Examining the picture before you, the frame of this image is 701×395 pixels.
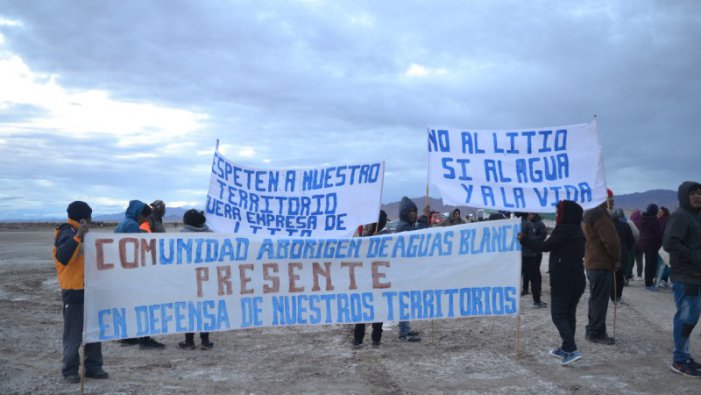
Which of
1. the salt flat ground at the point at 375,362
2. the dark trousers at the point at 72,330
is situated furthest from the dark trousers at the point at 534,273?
the dark trousers at the point at 72,330

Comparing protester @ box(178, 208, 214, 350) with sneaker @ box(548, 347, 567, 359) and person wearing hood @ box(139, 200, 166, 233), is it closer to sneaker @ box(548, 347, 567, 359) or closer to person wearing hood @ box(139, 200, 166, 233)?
person wearing hood @ box(139, 200, 166, 233)

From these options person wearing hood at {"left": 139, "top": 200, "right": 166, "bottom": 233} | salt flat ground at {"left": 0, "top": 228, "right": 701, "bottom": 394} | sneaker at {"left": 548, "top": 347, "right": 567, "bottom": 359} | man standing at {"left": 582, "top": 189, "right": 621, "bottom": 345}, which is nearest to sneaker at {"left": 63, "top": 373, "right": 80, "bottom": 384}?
salt flat ground at {"left": 0, "top": 228, "right": 701, "bottom": 394}

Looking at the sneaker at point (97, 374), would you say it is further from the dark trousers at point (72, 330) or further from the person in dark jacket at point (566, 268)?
the person in dark jacket at point (566, 268)

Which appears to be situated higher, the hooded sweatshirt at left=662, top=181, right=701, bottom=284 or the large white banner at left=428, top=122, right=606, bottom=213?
the large white banner at left=428, top=122, right=606, bottom=213

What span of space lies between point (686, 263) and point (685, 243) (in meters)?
0.24

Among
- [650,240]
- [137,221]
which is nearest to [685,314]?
[137,221]

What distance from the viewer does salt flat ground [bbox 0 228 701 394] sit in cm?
629

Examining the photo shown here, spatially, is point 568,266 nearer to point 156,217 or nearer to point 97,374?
point 97,374

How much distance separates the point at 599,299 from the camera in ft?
26.7

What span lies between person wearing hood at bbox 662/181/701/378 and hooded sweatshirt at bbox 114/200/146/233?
6.70 m

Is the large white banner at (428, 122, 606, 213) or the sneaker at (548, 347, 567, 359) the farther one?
the large white banner at (428, 122, 606, 213)

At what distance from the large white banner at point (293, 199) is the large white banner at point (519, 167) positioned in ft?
3.36

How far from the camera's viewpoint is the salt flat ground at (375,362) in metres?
6.29

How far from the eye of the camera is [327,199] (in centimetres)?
795
